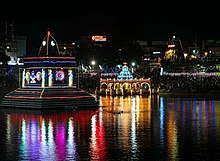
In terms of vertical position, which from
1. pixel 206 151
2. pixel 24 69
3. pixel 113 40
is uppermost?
pixel 113 40

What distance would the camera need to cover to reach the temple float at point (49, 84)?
33031 millimetres

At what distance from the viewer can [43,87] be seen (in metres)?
33.8

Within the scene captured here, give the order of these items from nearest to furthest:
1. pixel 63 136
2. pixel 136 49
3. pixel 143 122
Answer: pixel 63 136
pixel 143 122
pixel 136 49

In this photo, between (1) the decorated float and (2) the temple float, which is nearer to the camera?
(2) the temple float

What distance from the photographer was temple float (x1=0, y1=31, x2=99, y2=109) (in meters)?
33.0

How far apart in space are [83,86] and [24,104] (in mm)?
28560

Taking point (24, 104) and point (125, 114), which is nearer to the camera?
point (125, 114)

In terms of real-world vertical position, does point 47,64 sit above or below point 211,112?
above

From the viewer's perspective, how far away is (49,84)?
111 ft

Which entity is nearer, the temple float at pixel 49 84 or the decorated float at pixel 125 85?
the temple float at pixel 49 84

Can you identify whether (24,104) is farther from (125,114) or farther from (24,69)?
(125,114)

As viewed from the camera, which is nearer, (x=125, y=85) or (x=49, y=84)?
(x=49, y=84)

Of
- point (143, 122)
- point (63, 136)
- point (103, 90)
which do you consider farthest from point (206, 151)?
point (103, 90)

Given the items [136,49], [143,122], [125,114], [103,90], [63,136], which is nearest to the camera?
[63,136]
